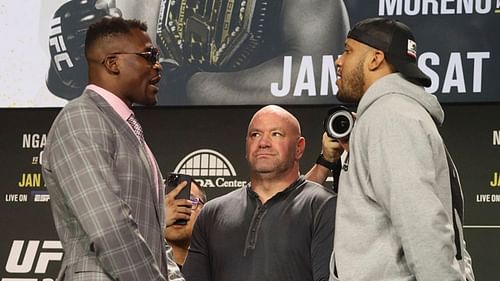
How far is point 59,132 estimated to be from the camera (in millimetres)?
2549

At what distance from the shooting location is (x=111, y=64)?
2725 mm

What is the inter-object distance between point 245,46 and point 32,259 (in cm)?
136

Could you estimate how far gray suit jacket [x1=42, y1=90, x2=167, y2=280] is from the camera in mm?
2447

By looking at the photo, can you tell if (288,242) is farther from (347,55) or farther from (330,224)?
(347,55)

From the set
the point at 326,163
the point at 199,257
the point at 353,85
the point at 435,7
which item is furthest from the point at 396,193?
the point at 435,7

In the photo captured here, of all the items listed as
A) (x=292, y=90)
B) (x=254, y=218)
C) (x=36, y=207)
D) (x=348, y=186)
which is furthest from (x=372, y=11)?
(x=348, y=186)

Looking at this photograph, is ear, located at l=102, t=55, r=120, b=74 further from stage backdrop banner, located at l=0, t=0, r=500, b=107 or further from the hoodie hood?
stage backdrop banner, located at l=0, t=0, r=500, b=107

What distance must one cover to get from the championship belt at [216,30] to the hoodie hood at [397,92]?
2.00 m

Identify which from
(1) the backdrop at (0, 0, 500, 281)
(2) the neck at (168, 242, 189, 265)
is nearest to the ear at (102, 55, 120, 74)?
(2) the neck at (168, 242, 189, 265)

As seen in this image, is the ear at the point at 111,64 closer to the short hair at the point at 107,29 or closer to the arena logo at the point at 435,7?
the short hair at the point at 107,29

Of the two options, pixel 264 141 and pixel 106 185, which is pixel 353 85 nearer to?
pixel 106 185

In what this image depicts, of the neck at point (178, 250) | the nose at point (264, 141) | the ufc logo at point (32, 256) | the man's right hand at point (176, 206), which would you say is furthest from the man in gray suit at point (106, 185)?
the ufc logo at point (32, 256)

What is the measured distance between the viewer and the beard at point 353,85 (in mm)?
2639

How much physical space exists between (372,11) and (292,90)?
479 millimetres
